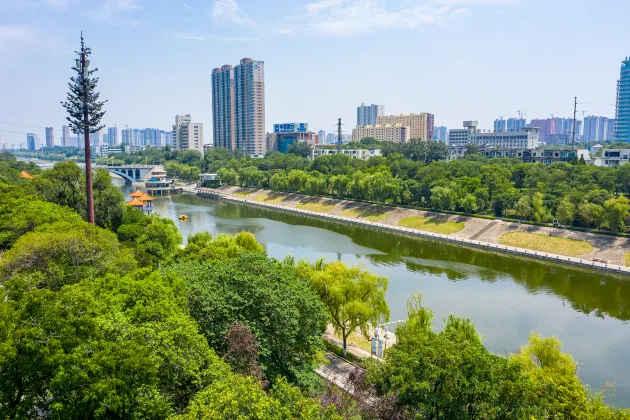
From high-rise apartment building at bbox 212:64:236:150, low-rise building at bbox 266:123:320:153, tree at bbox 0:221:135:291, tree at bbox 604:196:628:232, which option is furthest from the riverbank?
high-rise apartment building at bbox 212:64:236:150

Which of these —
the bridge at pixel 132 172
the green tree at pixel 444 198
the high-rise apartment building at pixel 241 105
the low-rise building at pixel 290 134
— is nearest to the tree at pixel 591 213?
the green tree at pixel 444 198

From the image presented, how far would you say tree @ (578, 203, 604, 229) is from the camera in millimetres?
33344

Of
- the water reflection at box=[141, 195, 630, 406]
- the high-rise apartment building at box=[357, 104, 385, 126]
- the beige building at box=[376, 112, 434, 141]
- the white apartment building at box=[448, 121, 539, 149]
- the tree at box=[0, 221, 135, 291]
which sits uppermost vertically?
the high-rise apartment building at box=[357, 104, 385, 126]

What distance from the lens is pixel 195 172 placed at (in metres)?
80.9

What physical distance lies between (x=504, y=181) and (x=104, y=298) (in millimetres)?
40111

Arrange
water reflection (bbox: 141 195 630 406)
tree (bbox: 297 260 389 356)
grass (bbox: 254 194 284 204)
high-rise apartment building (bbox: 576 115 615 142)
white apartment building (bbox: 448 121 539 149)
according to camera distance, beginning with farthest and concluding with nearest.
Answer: high-rise apartment building (bbox: 576 115 615 142), white apartment building (bbox: 448 121 539 149), grass (bbox: 254 194 284 204), water reflection (bbox: 141 195 630 406), tree (bbox: 297 260 389 356)

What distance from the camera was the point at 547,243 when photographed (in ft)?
110

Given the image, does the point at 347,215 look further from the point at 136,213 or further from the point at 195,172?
the point at 195,172

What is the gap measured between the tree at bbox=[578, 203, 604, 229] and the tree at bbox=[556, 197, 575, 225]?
59cm

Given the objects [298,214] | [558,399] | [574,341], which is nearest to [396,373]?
[558,399]

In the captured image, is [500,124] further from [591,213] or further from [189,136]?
[591,213]

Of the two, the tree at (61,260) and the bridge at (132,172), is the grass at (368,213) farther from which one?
the bridge at (132,172)

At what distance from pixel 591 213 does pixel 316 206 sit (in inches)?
1084

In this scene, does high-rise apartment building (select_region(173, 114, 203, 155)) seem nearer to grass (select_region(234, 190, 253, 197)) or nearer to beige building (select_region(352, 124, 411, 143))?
beige building (select_region(352, 124, 411, 143))
